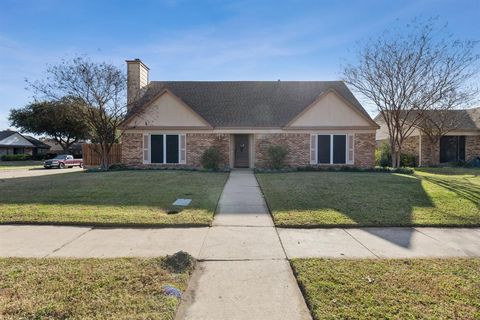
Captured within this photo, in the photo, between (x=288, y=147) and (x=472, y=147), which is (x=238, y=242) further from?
(x=472, y=147)

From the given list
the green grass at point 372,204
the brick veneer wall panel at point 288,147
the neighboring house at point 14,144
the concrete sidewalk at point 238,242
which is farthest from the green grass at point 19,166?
the green grass at point 372,204

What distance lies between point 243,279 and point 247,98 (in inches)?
737

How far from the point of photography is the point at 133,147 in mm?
18953

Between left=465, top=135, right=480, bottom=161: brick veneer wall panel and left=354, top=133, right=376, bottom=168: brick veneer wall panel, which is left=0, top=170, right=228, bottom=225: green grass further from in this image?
left=465, top=135, right=480, bottom=161: brick veneer wall panel

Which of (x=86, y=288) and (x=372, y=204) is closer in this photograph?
(x=86, y=288)

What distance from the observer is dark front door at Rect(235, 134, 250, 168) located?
64.6 feet

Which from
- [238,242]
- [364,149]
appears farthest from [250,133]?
[238,242]

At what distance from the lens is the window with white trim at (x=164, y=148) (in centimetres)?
1880

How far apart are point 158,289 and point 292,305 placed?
159 cm

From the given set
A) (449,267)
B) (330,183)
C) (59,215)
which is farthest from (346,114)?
(59,215)

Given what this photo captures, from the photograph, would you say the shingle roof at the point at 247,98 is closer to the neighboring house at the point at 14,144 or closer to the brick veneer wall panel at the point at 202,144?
the brick veneer wall panel at the point at 202,144

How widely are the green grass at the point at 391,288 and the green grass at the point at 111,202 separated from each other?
3.30 metres

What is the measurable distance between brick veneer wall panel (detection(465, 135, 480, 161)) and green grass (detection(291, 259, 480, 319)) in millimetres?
24617

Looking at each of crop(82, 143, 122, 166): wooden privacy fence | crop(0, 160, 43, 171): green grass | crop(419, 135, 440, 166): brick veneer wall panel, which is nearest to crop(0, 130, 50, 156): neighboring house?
crop(0, 160, 43, 171): green grass
